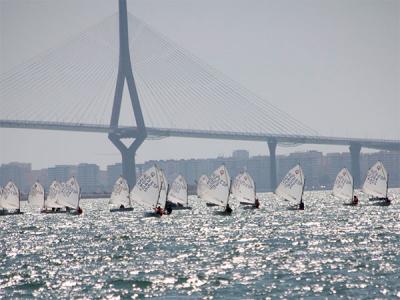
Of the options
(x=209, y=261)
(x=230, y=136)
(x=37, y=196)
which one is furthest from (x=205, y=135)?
(x=209, y=261)

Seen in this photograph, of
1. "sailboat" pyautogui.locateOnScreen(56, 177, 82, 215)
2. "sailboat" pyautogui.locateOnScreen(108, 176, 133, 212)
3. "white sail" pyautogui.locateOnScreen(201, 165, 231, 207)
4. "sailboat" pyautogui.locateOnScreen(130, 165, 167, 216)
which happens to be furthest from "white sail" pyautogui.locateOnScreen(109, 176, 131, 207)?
"sailboat" pyautogui.locateOnScreen(130, 165, 167, 216)

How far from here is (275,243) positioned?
141 feet

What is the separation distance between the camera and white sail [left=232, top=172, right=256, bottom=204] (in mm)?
73500

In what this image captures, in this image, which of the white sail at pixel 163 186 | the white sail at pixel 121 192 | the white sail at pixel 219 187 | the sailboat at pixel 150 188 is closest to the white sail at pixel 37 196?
the white sail at pixel 121 192

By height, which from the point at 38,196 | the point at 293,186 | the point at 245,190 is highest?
the point at 293,186

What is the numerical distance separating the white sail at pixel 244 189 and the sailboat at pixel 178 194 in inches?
142

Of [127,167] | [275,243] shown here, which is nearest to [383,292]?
[275,243]

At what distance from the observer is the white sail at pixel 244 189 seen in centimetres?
7350

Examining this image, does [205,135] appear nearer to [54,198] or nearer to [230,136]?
[230,136]

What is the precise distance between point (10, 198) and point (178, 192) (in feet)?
52.3

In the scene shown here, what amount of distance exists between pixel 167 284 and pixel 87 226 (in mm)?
33754

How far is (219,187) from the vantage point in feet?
222

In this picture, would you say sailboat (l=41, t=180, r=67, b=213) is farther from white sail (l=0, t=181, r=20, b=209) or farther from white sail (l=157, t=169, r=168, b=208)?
white sail (l=157, t=169, r=168, b=208)

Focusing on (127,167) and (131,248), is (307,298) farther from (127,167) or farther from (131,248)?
(127,167)
